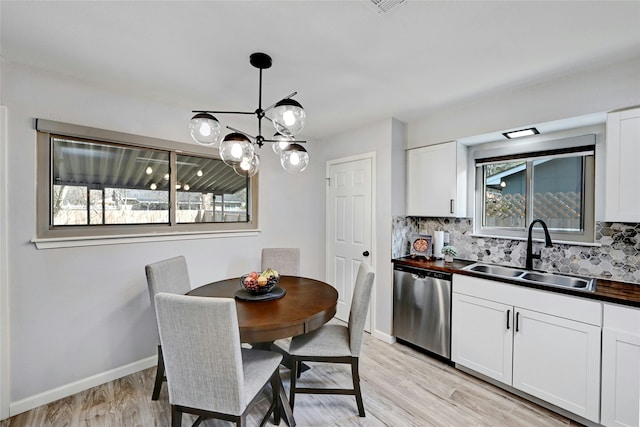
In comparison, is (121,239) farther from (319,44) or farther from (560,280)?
(560,280)

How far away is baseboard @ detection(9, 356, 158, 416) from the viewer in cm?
192

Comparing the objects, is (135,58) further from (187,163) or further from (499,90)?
(499,90)

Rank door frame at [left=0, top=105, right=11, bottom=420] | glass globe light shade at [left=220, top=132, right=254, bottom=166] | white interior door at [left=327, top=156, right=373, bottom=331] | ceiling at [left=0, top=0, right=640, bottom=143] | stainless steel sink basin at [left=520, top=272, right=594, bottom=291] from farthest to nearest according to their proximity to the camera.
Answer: white interior door at [left=327, top=156, right=373, bottom=331] < stainless steel sink basin at [left=520, top=272, right=594, bottom=291] < door frame at [left=0, top=105, right=11, bottom=420] < glass globe light shade at [left=220, top=132, right=254, bottom=166] < ceiling at [left=0, top=0, right=640, bottom=143]

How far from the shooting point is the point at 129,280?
2.38 metres

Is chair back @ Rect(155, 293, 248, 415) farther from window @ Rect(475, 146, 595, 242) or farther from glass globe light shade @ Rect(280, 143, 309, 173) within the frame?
window @ Rect(475, 146, 595, 242)

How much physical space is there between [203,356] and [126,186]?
6.28ft

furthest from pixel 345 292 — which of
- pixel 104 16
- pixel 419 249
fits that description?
pixel 104 16

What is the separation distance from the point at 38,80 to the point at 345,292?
3.52 m

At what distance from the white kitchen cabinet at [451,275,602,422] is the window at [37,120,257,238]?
246 cm

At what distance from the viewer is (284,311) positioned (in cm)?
172

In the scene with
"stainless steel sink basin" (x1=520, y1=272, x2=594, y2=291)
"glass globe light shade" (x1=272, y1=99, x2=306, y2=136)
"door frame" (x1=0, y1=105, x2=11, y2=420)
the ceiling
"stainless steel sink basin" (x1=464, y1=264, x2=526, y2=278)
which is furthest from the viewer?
"stainless steel sink basin" (x1=464, y1=264, x2=526, y2=278)

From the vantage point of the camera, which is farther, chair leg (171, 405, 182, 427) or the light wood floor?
the light wood floor

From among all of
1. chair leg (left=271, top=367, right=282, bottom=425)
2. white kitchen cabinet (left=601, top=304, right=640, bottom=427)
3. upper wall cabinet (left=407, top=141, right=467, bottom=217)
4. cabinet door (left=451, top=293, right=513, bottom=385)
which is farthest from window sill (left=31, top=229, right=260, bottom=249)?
white kitchen cabinet (left=601, top=304, right=640, bottom=427)

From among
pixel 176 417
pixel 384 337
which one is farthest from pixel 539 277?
pixel 176 417
